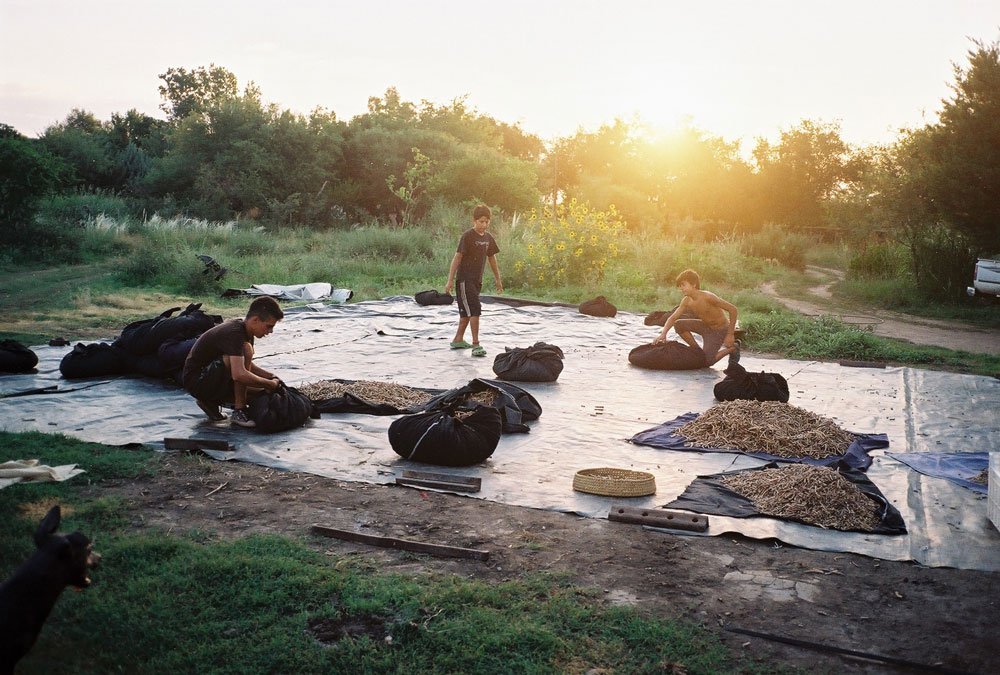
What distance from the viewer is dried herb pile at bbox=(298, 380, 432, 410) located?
6668 millimetres

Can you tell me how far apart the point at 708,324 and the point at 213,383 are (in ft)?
17.2

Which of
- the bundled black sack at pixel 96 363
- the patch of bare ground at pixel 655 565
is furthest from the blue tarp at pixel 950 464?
the bundled black sack at pixel 96 363

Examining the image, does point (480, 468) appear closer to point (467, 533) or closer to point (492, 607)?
point (467, 533)

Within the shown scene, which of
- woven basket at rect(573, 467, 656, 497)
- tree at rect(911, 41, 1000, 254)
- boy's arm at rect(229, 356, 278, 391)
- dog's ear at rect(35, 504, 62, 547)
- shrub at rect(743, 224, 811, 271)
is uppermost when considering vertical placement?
tree at rect(911, 41, 1000, 254)

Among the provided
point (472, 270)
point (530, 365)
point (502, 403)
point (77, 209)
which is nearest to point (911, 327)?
point (472, 270)

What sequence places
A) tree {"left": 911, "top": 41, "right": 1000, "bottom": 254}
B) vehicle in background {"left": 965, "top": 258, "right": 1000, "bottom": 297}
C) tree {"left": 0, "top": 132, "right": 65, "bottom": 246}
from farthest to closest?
tree {"left": 0, "top": 132, "right": 65, "bottom": 246} → tree {"left": 911, "top": 41, "right": 1000, "bottom": 254} → vehicle in background {"left": 965, "top": 258, "right": 1000, "bottom": 297}

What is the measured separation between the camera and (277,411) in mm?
5809

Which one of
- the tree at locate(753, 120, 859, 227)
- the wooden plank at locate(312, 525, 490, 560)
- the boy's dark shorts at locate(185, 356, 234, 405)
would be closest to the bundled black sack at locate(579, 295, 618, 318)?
the boy's dark shorts at locate(185, 356, 234, 405)

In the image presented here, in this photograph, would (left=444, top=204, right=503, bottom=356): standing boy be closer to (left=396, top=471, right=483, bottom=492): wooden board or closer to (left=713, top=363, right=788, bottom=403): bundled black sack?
(left=713, top=363, right=788, bottom=403): bundled black sack

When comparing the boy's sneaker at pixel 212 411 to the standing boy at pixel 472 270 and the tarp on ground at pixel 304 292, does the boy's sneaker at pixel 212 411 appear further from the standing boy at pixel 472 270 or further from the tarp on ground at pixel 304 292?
the tarp on ground at pixel 304 292

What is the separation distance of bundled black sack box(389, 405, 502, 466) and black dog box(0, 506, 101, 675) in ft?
9.36

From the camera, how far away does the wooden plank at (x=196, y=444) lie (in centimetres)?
533

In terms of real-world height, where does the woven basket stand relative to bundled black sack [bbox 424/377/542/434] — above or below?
below

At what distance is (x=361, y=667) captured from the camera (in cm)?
281
